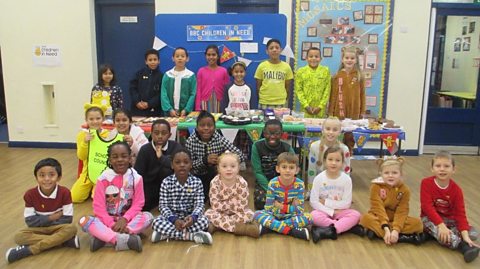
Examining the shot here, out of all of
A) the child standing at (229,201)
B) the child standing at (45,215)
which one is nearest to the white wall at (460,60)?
the child standing at (229,201)

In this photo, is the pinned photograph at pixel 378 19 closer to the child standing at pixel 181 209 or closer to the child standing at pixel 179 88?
the child standing at pixel 179 88

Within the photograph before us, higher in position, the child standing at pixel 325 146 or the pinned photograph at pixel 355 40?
the pinned photograph at pixel 355 40

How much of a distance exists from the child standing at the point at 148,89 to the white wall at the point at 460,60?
402 cm

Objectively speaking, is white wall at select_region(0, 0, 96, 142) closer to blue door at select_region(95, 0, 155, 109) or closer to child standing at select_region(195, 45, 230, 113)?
blue door at select_region(95, 0, 155, 109)

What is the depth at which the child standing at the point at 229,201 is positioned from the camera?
3240mm

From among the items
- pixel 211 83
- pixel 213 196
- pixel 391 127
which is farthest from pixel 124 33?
pixel 391 127

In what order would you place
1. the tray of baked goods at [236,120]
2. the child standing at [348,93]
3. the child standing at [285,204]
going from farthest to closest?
the child standing at [348,93], the tray of baked goods at [236,120], the child standing at [285,204]

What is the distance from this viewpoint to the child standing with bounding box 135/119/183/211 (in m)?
3.72

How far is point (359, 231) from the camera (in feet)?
10.7

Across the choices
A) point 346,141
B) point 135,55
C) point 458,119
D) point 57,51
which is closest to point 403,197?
point 346,141

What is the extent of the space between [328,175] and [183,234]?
1216 mm

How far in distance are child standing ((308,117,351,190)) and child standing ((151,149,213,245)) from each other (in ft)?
4.19

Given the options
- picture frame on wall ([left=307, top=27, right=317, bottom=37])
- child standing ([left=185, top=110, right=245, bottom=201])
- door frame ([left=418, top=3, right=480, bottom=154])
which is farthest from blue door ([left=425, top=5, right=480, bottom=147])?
child standing ([left=185, top=110, right=245, bottom=201])

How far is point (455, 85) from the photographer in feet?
19.9
